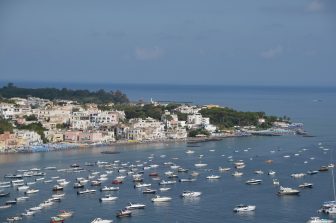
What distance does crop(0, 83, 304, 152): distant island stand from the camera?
75.6ft

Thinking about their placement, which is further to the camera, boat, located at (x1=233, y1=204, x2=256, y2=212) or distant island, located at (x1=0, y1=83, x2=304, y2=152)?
distant island, located at (x1=0, y1=83, x2=304, y2=152)

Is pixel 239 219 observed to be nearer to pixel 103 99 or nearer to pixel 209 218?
pixel 209 218

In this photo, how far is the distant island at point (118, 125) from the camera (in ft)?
75.6

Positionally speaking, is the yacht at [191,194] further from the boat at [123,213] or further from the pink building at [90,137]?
the pink building at [90,137]

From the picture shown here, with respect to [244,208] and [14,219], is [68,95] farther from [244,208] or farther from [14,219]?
[244,208]

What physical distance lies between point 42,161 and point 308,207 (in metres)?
8.47

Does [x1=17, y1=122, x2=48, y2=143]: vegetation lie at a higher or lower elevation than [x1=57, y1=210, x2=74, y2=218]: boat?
higher

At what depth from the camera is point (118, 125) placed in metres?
25.2

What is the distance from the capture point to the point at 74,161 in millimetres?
18844

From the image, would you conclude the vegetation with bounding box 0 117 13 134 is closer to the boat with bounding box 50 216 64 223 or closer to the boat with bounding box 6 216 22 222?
the boat with bounding box 6 216 22 222

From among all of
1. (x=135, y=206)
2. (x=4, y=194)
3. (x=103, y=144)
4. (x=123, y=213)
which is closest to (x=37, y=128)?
(x=103, y=144)

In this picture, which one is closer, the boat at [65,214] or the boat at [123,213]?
the boat at [65,214]

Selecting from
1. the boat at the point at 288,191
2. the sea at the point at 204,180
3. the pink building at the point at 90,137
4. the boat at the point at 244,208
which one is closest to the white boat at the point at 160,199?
the sea at the point at 204,180

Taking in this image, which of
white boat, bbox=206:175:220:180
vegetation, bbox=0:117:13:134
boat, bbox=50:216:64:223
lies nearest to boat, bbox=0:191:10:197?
boat, bbox=50:216:64:223
